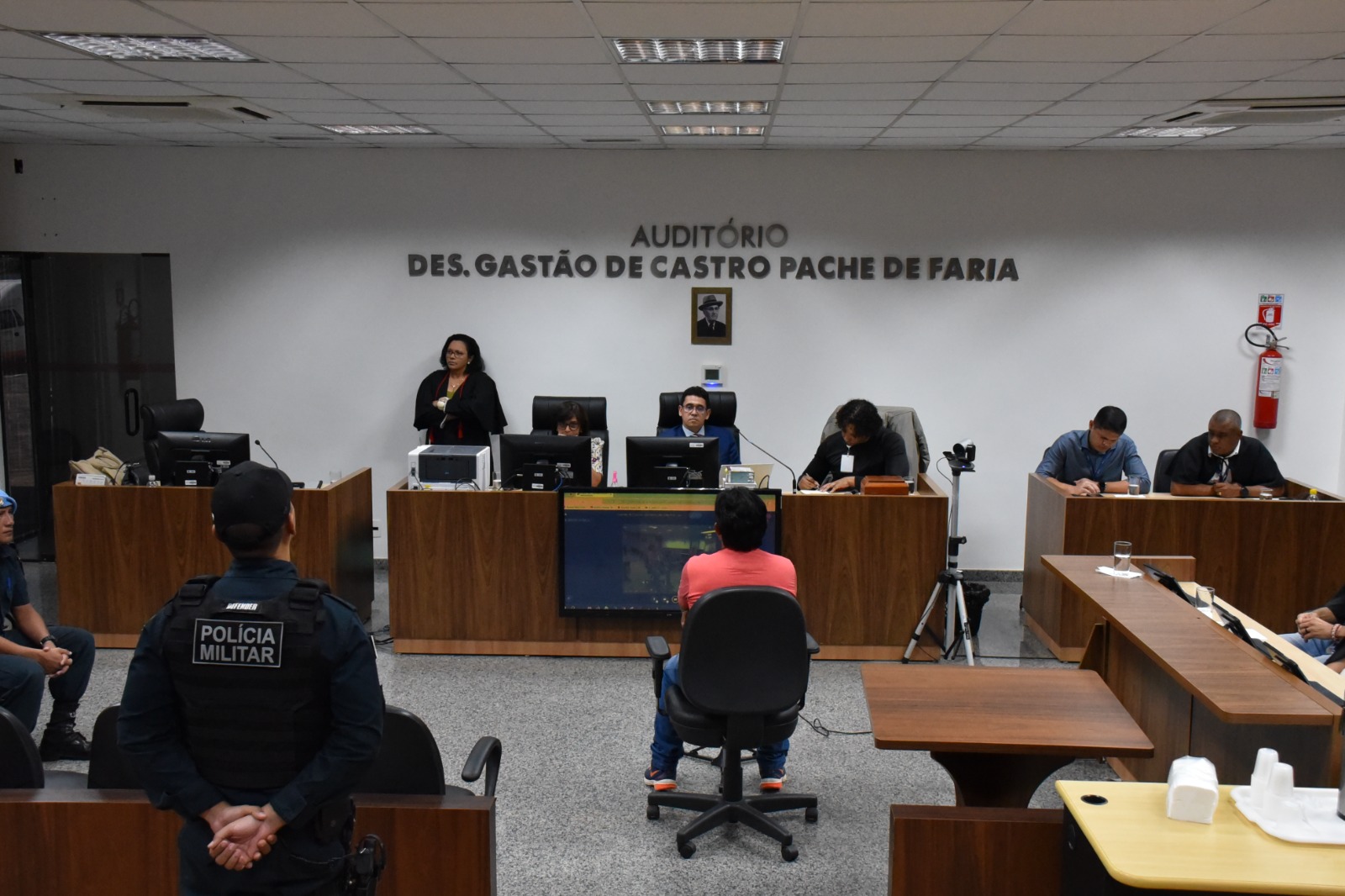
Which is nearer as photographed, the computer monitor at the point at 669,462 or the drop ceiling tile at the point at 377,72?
the drop ceiling tile at the point at 377,72

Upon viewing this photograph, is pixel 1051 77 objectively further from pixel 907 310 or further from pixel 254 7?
pixel 254 7

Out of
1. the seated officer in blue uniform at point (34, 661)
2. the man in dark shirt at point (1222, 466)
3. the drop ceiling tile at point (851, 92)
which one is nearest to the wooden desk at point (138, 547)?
the seated officer in blue uniform at point (34, 661)

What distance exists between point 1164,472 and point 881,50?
3.64 m

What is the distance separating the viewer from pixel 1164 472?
6648 mm

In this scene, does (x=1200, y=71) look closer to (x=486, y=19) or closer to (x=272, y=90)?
(x=486, y=19)

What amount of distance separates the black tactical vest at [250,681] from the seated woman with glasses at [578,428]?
12.8ft

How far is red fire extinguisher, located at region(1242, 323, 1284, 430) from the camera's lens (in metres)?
7.41

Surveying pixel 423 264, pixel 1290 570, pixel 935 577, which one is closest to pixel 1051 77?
pixel 935 577

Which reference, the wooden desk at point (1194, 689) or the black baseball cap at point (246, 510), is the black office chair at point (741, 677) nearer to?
the wooden desk at point (1194, 689)

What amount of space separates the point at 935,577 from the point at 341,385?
4472 mm

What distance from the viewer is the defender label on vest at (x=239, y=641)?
2.13 metres

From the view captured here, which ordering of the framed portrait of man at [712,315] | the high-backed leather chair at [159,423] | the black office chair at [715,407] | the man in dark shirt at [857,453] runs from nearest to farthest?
1. the man in dark shirt at [857,453]
2. the high-backed leather chair at [159,423]
3. the black office chair at [715,407]
4. the framed portrait of man at [712,315]

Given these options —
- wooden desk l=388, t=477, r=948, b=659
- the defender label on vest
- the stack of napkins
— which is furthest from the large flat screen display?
the defender label on vest

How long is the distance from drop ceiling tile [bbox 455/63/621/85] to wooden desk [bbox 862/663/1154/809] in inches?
114
